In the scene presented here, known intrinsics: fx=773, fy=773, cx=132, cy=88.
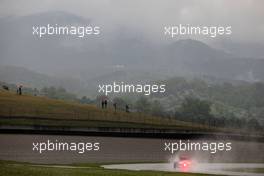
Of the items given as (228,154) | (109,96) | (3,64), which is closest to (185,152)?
(228,154)

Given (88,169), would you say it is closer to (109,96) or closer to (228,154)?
(109,96)

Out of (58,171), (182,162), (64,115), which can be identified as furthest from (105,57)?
(58,171)

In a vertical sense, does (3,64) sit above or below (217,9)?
below

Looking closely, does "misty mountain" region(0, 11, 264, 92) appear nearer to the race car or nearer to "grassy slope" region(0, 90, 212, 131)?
"grassy slope" region(0, 90, 212, 131)

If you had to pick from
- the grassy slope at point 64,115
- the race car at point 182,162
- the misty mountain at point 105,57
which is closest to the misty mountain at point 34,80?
the misty mountain at point 105,57

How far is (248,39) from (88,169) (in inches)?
255

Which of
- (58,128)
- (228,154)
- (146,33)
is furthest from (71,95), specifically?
(228,154)

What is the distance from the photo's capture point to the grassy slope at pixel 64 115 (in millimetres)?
24578

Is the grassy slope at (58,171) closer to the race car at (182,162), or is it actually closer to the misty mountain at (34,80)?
the race car at (182,162)

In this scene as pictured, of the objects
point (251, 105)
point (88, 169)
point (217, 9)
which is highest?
point (217, 9)

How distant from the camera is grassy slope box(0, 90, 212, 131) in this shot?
80.6ft

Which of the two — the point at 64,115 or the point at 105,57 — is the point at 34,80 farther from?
the point at 105,57

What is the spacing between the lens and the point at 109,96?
23.9 meters

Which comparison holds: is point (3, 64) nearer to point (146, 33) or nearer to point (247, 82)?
point (146, 33)
